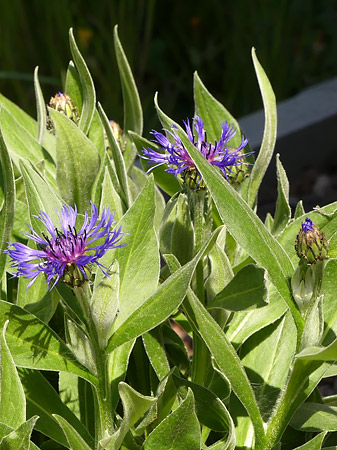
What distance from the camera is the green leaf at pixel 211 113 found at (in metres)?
1.30

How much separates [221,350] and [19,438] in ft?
0.85

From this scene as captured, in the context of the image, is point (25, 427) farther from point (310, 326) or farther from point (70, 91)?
point (70, 91)

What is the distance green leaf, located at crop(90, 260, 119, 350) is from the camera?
3.00ft

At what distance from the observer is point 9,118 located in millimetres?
1296

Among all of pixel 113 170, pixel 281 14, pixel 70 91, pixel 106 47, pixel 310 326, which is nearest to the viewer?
pixel 310 326

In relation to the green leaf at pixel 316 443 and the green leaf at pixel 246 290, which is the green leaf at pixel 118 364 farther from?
the green leaf at pixel 316 443

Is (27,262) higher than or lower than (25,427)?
higher

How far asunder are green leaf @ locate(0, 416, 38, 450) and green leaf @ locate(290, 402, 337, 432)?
0.41 metres

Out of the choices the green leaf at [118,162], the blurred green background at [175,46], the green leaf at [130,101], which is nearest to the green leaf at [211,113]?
the green leaf at [130,101]

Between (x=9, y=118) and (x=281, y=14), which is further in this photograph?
(x=281, y=14)

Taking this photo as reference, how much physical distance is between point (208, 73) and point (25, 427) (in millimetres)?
2971

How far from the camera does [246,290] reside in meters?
1.01

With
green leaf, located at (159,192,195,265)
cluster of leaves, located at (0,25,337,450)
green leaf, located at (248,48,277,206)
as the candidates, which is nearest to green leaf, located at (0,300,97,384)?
cluster of leaves, located at (0,25,337,450)

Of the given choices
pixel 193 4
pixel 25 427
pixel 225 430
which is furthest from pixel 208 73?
pixel 25 427
